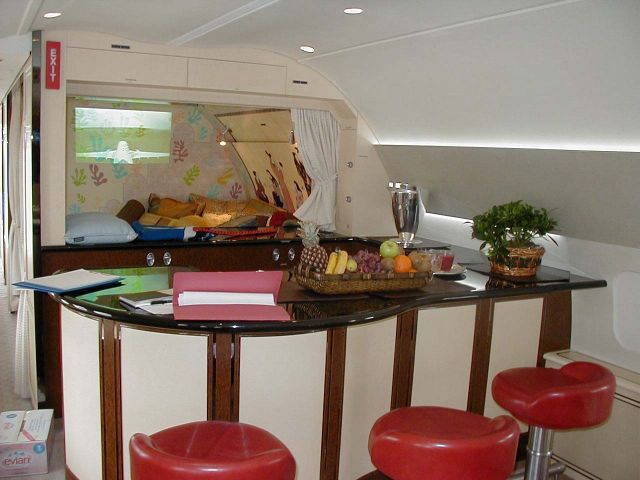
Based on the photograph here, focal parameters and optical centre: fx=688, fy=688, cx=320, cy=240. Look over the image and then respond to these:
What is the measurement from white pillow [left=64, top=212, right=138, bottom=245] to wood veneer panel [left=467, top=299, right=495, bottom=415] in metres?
2.36

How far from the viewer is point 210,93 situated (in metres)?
4.79

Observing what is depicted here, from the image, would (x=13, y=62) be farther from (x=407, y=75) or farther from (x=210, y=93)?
(x=407, y=75)

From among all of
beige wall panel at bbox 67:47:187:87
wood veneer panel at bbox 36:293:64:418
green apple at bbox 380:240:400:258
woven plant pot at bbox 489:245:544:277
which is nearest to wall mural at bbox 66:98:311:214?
beige wall panel at bbox 67:47:187:87

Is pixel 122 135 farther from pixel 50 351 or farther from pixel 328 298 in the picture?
pixel 328 298

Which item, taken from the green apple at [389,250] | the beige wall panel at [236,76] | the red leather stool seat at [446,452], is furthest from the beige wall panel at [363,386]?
the beige wall panel at [236,76]

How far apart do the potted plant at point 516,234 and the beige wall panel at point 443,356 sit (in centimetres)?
52

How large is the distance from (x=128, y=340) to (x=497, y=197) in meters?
2.59

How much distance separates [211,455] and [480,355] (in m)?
1.88

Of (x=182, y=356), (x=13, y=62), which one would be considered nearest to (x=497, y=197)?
(x=182, y=356)

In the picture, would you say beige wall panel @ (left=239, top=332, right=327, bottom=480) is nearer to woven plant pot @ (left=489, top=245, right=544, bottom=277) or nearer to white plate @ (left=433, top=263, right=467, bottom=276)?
white plate @ (left=433, top=263, right=467, bottom=276)

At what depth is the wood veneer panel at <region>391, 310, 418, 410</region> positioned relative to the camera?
127 inches

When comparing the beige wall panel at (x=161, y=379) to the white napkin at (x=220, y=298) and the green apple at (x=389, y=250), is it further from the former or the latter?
the green apple at (x=389, y=250)

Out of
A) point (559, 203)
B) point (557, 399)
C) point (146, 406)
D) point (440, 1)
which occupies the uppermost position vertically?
point (440, 1)

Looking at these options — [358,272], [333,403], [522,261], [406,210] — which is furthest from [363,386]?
[406,210]
